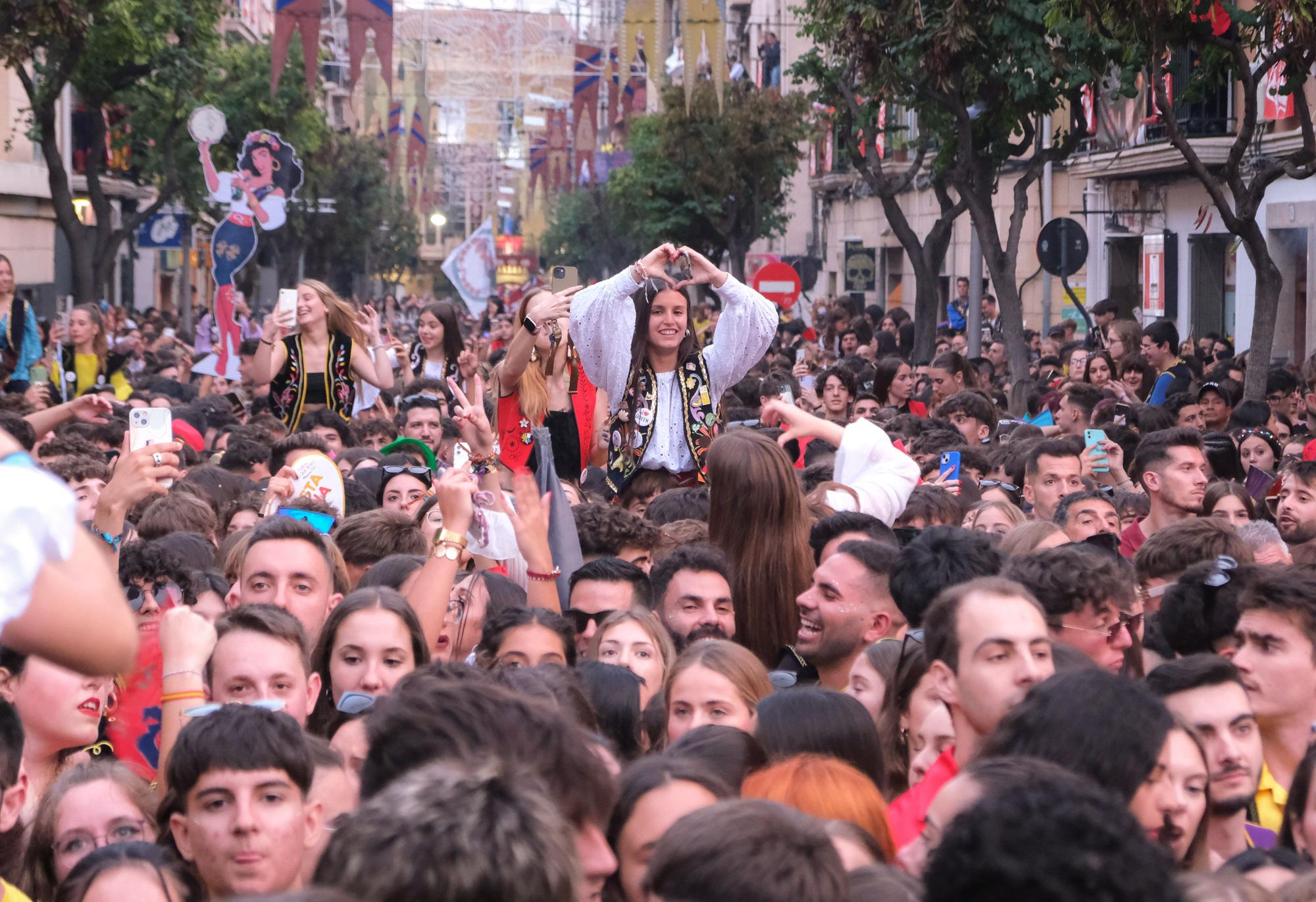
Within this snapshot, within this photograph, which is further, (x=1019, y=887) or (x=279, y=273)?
(x=279, y=273)

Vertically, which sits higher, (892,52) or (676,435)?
(892,52)

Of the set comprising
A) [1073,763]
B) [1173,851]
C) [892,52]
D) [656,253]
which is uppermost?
[892,52]

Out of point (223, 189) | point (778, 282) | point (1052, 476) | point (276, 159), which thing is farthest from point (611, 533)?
point (778, 282)

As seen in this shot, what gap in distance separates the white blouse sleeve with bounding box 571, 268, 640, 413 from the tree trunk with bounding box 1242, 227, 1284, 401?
7060mm

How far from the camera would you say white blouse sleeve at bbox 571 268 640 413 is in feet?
25.5

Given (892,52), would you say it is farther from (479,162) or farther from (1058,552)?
(479,162)

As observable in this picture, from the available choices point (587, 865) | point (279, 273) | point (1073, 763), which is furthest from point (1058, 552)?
point (279, 273)

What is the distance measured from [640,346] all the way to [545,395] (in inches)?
50.4

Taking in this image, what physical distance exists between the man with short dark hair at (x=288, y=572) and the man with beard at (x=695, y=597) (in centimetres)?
113

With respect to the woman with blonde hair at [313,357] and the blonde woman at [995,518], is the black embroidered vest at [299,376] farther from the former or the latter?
the blonde woman at [995,518]

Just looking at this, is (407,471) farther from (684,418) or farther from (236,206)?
(236,206)

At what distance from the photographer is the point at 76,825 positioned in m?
4.06

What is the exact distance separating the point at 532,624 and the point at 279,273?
5228 centimetres

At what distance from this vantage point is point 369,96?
185ft
